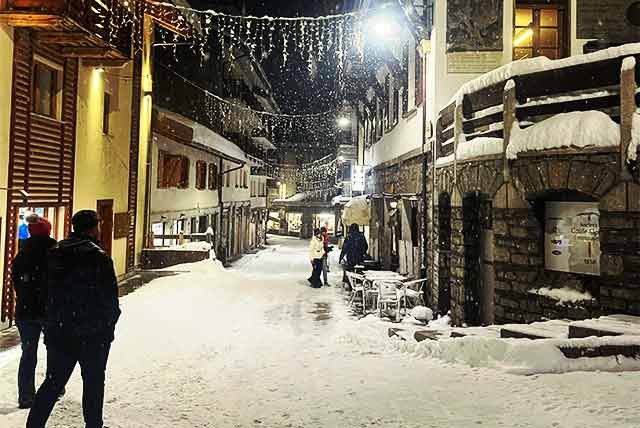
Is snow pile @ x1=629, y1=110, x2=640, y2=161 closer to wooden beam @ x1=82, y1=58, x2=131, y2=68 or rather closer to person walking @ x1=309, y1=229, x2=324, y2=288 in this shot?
person walking @ x1=309, y1=229, x2=324, y2=288

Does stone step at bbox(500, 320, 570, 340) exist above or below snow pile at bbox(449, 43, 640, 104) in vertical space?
below

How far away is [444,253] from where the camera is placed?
1370cm

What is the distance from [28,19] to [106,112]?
6259mm

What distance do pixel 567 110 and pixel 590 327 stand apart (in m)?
3.92

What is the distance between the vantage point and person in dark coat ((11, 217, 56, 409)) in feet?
19.4

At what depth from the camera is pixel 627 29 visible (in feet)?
46.0

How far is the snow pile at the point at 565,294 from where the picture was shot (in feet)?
29.3

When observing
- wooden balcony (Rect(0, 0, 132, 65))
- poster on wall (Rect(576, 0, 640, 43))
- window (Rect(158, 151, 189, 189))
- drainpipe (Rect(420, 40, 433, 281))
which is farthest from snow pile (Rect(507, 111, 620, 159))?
window (Rect(158, 151, 189, 189))

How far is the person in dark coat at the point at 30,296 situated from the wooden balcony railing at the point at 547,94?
7.36 metres

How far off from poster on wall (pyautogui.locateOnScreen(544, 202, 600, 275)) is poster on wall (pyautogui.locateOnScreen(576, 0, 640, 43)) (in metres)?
6.51

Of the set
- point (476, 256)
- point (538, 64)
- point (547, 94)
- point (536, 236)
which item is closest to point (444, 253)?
point (476, 256)

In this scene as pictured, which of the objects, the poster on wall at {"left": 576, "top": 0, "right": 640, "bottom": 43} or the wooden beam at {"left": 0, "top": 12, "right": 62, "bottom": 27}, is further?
the poster on wall at {"left": 576, "top": 0, "right": 640, "bottom": 43}

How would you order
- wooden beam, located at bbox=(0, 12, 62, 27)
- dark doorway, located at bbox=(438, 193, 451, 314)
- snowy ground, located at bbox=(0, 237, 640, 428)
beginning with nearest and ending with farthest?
snowy ground, located at bbox=(0, 237, 640, 428), wooden beam, located at bbox=(0, 12, 62, 27), dark doorway, located at bbox=(438, 193, 451, 314)

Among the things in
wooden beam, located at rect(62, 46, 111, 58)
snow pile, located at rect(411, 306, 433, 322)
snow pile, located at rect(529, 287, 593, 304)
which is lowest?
snow pile, located at rect(411, 306, 433, 322)
